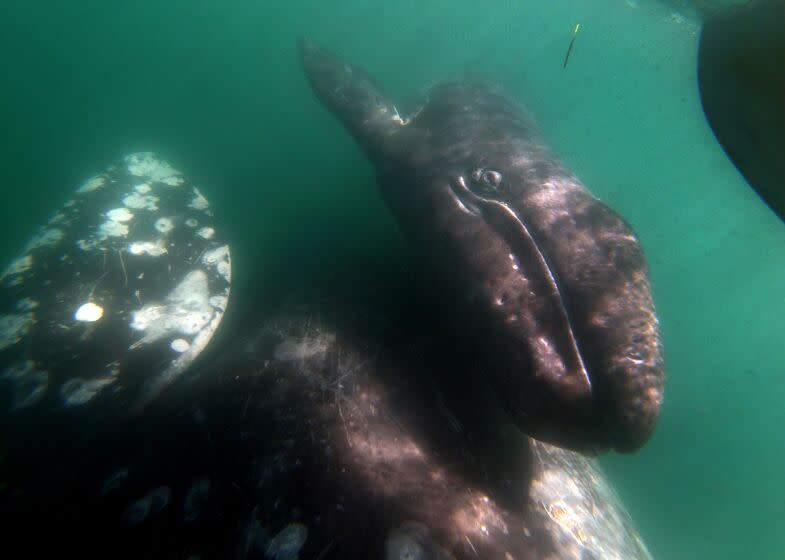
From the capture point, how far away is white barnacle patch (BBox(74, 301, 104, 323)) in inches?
220

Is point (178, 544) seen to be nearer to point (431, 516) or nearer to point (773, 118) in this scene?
point (431, 516)

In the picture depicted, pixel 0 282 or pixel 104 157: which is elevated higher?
pixel 0 282

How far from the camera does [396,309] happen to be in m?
5.49

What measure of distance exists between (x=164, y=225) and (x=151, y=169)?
7.33 feet

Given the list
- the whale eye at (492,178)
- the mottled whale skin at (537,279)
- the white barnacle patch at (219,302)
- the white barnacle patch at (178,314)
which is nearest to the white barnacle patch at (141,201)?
the white barnacle patch at (178,314)

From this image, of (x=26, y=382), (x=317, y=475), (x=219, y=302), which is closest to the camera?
(x=317, y=475)

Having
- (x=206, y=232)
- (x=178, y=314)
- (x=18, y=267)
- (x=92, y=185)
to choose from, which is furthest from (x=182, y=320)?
(x=92, y=185)

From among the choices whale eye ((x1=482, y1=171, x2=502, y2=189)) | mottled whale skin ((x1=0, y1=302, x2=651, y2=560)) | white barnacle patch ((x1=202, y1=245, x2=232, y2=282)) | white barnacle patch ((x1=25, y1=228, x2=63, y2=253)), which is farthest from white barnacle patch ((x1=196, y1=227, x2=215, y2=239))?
whale eye ((x1=482, y1=171, x2=502, y2=189))

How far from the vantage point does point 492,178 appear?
509 centimetres

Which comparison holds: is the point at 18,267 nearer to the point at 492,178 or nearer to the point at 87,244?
the point at 87,244

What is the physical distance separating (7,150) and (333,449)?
32259mm

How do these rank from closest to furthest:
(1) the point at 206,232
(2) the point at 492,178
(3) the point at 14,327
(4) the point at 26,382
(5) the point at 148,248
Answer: (4) the point at 26,382, (2) the point at 492,178, (3) the point at 14,327, (5) the point at 148,248, (1) the point at 206,232

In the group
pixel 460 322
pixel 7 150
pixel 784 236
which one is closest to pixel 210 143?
pixel 7 150

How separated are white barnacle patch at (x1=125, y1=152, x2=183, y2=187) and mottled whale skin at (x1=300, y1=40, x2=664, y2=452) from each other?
5.13 m
